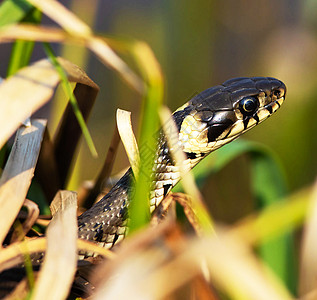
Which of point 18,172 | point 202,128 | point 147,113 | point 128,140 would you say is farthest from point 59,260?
point 202,128

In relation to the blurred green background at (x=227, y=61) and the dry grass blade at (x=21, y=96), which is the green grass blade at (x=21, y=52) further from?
the blurred green background at (x=227, y=61)

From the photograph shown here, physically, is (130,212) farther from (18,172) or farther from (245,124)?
(245,124)

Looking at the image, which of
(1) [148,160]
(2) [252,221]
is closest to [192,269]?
(2) [252,221]

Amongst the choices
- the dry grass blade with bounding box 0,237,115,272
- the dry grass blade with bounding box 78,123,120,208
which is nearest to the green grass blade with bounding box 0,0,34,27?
the dry grass blade with bounding box 78,123,120,208

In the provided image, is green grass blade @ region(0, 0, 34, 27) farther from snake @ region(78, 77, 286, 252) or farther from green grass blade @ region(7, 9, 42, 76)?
snake @ region(78, 77, 286, 252)

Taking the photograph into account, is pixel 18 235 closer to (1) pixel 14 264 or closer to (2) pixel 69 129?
(1) pixel 14 264

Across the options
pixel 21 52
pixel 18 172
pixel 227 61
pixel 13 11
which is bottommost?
pixel 227 61

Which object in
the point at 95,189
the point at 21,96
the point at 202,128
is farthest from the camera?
the point at 202,128

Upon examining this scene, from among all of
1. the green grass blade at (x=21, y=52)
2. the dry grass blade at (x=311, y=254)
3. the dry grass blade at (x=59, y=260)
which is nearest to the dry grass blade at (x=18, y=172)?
the dry grass blade at (x=59, y=260)
